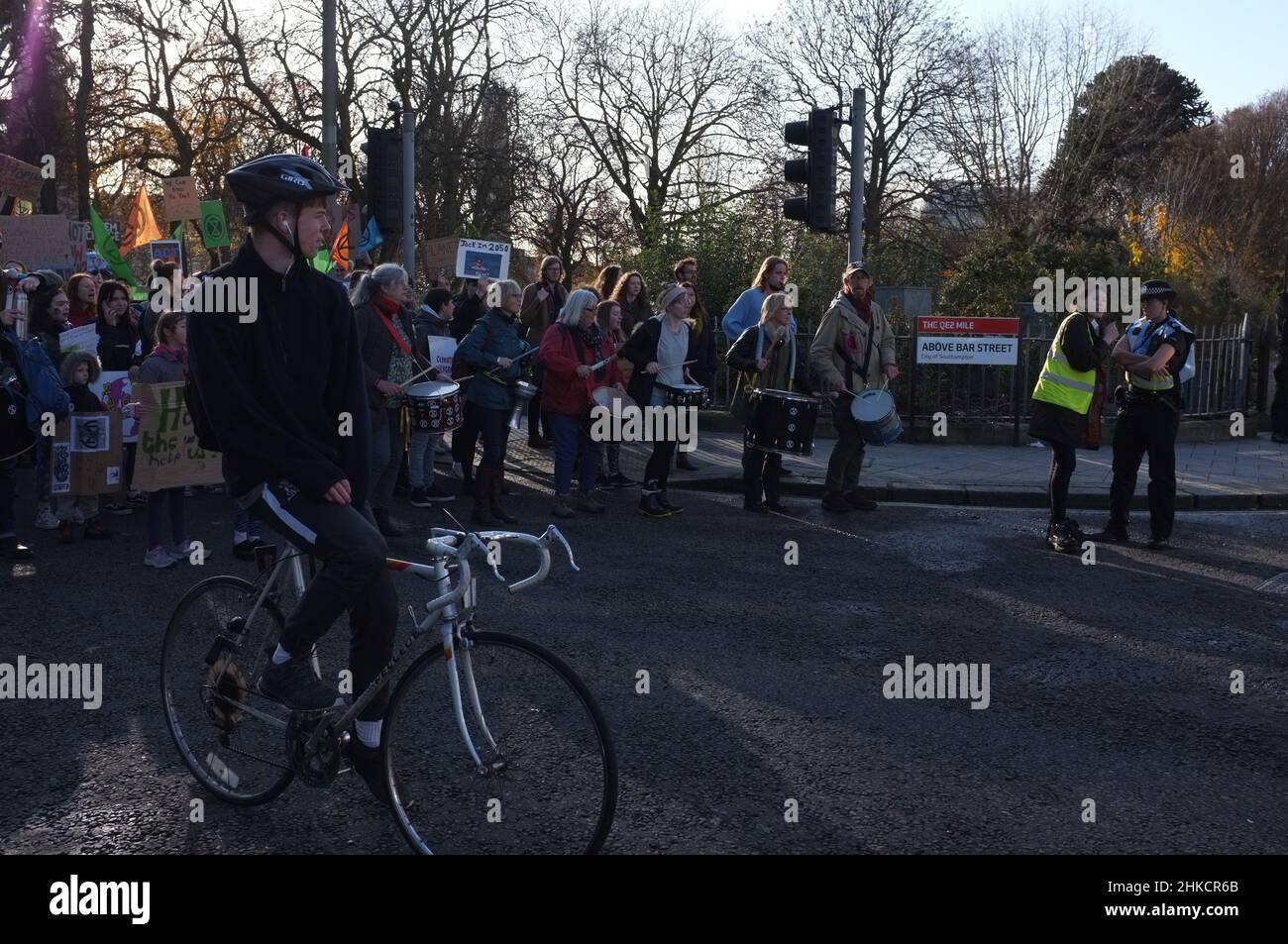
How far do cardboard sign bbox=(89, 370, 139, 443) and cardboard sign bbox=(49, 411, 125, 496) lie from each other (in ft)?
0.40

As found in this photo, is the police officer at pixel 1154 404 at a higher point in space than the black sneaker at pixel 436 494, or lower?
higher

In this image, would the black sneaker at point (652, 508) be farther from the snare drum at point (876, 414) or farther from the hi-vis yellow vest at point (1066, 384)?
the hi-vis yellow vest at point (1066, 384)

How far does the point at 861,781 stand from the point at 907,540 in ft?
16.5

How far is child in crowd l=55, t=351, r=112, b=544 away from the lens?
9.11m

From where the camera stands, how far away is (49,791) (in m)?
4.42

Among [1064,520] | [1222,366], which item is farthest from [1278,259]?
[1064,520]

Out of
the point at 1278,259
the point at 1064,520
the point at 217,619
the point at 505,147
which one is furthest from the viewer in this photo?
the point at 1278,259

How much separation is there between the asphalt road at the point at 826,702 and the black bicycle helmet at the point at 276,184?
187 centimetres

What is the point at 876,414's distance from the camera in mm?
10320

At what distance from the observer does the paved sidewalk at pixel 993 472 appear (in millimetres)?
11516

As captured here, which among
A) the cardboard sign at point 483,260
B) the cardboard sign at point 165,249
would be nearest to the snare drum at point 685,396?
the cardboard sign at point 483,260

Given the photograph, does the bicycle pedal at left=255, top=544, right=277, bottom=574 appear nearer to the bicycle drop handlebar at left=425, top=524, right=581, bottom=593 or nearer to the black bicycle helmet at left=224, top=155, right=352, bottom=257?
the bicycle drop handlebar at left=425, top=524, right=581, bottom=593

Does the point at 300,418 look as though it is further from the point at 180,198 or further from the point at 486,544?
the point at 180,198
